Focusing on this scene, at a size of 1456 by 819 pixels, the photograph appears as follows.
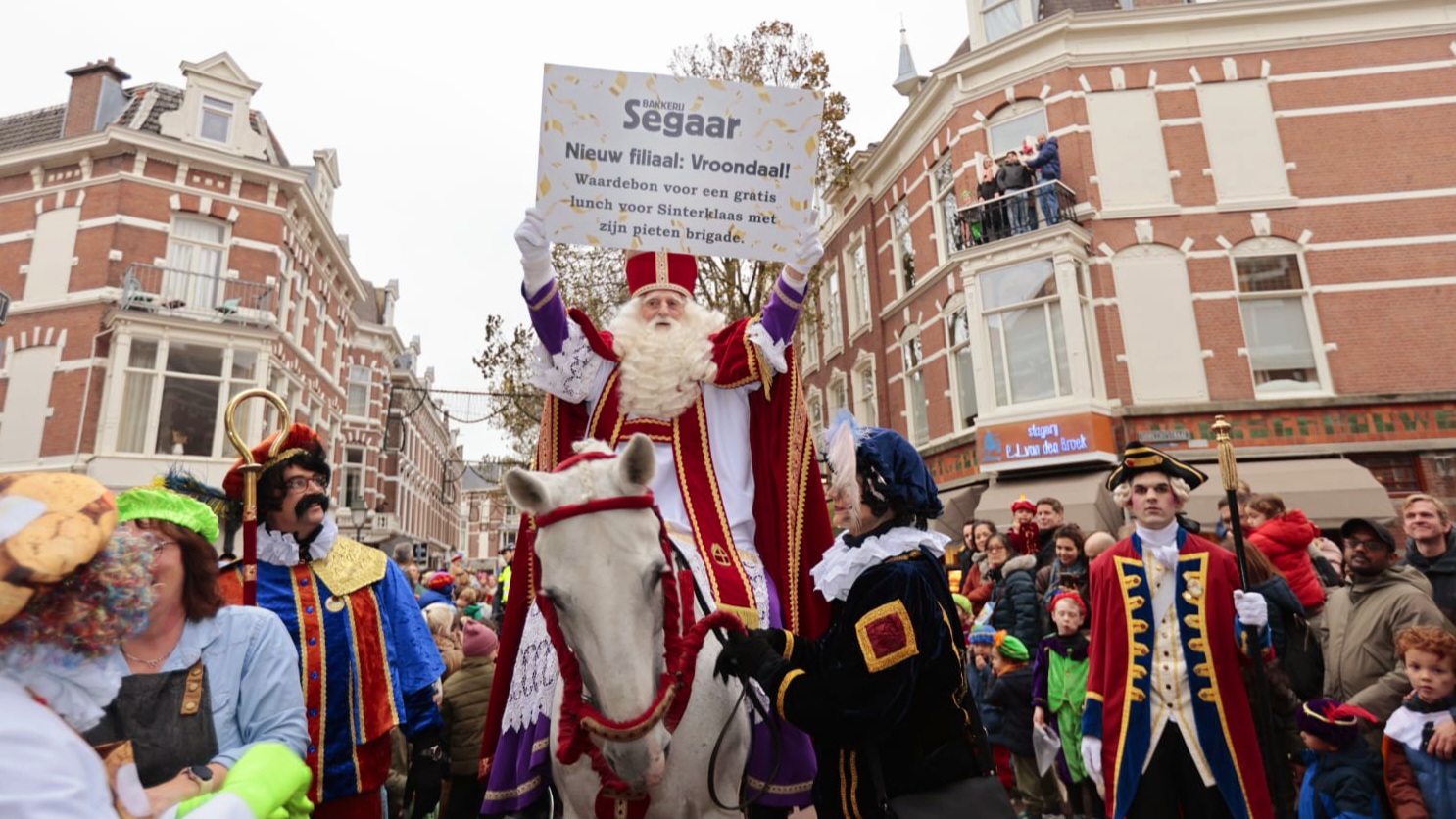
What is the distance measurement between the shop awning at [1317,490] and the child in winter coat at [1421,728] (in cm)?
1043

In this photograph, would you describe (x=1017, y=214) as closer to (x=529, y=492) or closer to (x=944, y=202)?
(x=944, y=202)

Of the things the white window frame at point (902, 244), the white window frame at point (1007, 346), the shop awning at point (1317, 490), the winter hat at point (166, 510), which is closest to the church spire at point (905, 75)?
the white window frame at point (902, 244)

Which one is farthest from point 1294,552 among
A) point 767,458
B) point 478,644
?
point 478,644

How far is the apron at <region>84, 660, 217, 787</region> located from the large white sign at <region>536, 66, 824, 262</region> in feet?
6.89

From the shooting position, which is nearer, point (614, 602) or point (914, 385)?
point (614, 602)

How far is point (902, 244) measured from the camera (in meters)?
20.0

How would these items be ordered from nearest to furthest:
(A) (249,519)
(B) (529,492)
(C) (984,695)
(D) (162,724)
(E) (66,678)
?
(E) (66,678)
(D) (162,724)
(B) (529,492)
(A) (249,519)
(C) (984,695)

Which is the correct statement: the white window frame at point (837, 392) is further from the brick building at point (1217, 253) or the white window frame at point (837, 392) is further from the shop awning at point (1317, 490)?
the shop awning at point (1317, 490)

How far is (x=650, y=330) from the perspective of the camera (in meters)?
3.68

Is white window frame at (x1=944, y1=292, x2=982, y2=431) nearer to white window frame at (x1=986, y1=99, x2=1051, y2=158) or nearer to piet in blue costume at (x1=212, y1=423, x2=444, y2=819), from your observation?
white window frame at (x1=986, y1=99, x2=1051, y2=158)

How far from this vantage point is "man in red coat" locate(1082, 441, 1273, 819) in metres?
3.64

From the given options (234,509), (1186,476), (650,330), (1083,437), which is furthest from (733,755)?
(1083,437)

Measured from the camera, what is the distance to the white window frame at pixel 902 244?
768 inches

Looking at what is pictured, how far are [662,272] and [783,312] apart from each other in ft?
2.21
